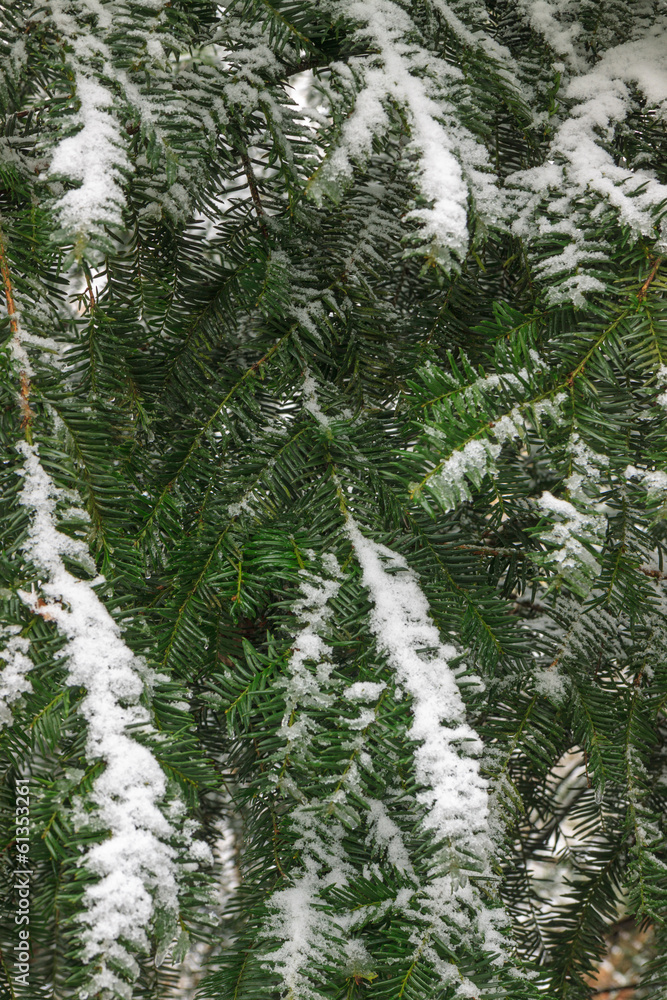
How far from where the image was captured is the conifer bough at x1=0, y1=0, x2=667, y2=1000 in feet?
1.43

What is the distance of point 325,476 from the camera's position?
59 centimetres

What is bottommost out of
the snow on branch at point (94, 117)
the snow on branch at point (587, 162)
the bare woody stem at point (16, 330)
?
the bare woody stem at point (16, 330)

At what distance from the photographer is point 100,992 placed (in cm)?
33

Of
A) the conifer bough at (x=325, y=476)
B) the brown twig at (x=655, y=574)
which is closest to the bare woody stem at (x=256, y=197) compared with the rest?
the conifer bough at (x=325, y=476)

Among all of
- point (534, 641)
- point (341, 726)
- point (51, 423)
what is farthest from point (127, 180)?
point (534, 641)

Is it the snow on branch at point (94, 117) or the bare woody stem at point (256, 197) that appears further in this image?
the bare woody stem at point (256, 197)

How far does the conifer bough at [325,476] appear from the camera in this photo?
43 cm

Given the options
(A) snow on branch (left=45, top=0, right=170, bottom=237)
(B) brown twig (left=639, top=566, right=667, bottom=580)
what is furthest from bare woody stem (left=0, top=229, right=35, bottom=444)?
(B) brown twig (left=639, top=566, right=667, bottom=580)

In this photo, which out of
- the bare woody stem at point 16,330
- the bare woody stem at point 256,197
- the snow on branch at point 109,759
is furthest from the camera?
the bare woody stem at point 256,197

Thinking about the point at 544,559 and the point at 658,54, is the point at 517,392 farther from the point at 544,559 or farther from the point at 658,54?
the point at 658,54

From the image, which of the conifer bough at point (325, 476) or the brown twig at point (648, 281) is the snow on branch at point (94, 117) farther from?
the brown twig at point (648, 281)

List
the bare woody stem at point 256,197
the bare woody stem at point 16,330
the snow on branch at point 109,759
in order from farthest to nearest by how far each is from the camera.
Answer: the bare woody stem at point 256,197 < the bare woody stem at point 16,330 < the snow on branch at point 109,759

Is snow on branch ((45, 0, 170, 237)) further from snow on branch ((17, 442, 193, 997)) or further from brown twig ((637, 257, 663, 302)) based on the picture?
brown twig ((637, 257, 663, 302))

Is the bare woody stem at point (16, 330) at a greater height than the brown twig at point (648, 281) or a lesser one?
lesser
